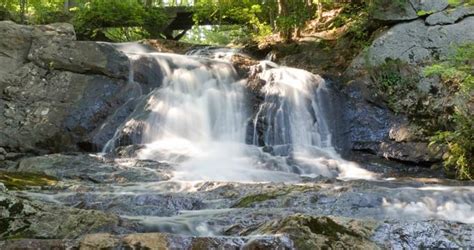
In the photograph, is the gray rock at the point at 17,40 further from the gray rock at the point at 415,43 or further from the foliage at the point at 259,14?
the gray rock at the point at 415,43

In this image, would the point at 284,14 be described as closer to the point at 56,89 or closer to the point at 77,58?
the point at 77,58

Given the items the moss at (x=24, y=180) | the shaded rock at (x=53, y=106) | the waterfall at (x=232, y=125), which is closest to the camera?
the moss at (x=24, y=180)

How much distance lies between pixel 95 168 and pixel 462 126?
5.72 m

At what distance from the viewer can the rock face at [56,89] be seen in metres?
8.98

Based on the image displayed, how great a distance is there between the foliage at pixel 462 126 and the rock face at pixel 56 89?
5.88 meters

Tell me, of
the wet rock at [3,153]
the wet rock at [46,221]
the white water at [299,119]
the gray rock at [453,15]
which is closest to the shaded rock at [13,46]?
the wet rock at [3,153]

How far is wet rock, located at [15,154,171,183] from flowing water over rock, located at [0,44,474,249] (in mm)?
17

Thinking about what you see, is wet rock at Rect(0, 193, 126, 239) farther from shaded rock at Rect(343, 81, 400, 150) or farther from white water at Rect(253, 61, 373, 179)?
shaded rock at Rect(343, 81, 400, 150)

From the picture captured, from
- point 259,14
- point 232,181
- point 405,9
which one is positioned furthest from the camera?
point 259,14

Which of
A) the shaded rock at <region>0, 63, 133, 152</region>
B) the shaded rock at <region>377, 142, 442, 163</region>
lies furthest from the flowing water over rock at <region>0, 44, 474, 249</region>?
the shaded rock at <region>0, 63, 133, 152</region>

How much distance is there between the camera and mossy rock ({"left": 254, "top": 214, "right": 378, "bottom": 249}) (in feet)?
9.60

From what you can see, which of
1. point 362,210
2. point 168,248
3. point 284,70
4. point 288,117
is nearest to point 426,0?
point 284,70

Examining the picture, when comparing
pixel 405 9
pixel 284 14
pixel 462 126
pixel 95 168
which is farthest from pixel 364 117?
pixel 95 168

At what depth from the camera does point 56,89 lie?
31.9 ft
